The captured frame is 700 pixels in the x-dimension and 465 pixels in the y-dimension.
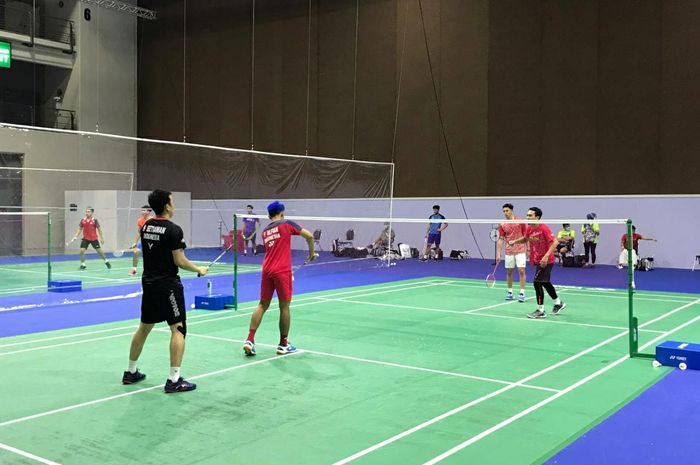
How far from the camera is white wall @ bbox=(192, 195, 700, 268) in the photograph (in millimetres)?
21578

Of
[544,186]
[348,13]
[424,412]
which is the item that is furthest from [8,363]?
[348,13]

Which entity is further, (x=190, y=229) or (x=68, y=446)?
(x=190, y=229)

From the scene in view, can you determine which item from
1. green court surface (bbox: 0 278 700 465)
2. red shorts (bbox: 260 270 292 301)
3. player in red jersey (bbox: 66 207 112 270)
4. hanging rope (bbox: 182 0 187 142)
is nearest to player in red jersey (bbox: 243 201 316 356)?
red shorts (bbox: 260 270 292 301)

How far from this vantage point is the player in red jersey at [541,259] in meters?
12.5

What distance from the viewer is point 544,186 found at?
83.4 ft

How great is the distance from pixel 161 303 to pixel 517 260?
350 inches

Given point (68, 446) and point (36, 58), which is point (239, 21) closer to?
point (36, 58)

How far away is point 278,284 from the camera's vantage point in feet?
30.2

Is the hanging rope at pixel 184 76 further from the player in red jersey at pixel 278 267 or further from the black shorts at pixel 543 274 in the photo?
the player in red jersey at pixel 278 267

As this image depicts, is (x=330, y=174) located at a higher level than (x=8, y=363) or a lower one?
higher

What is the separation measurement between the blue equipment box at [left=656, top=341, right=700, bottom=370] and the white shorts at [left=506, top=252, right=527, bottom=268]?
5.59 metres

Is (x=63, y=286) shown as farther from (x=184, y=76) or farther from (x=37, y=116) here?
(x=184, y=76)

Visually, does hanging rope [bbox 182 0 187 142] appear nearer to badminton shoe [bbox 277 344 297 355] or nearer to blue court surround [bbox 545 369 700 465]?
badminton shoe [bbox 277 344 297 355]

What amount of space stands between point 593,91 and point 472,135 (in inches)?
185
